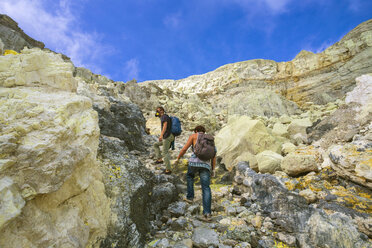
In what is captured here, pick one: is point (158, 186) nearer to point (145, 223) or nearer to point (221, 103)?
point (145, 223)

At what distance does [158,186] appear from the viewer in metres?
4.53

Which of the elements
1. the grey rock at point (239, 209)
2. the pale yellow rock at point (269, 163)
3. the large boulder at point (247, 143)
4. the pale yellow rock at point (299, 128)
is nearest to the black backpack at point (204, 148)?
the grey rock at point (239, 209)

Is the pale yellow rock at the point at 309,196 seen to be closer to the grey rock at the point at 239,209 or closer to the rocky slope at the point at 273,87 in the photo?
the grey rock at the point at 239,209

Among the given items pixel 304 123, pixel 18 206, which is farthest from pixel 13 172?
pixel 304 123

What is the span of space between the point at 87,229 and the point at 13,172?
44.6 inches

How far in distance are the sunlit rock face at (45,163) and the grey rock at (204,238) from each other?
62.6 inches

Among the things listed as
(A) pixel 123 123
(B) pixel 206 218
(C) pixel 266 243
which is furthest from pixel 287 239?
(A) pixel 123 123

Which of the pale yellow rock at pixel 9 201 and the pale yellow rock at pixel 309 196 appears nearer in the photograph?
the pale yellow rock at pixel 9 201

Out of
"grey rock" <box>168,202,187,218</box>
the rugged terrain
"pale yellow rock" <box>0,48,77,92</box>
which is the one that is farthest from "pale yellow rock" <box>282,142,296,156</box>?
"pale yellow rock" <box>0,48,77,92</box>

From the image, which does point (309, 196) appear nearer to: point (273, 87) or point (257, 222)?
point (257, 222)

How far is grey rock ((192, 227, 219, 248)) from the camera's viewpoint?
3.15m

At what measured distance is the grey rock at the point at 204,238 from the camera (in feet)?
10.3

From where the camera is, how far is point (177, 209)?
416 cm

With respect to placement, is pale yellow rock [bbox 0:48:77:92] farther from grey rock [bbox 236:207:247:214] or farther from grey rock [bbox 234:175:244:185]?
grey rock [bbox 234:175:244:185]
